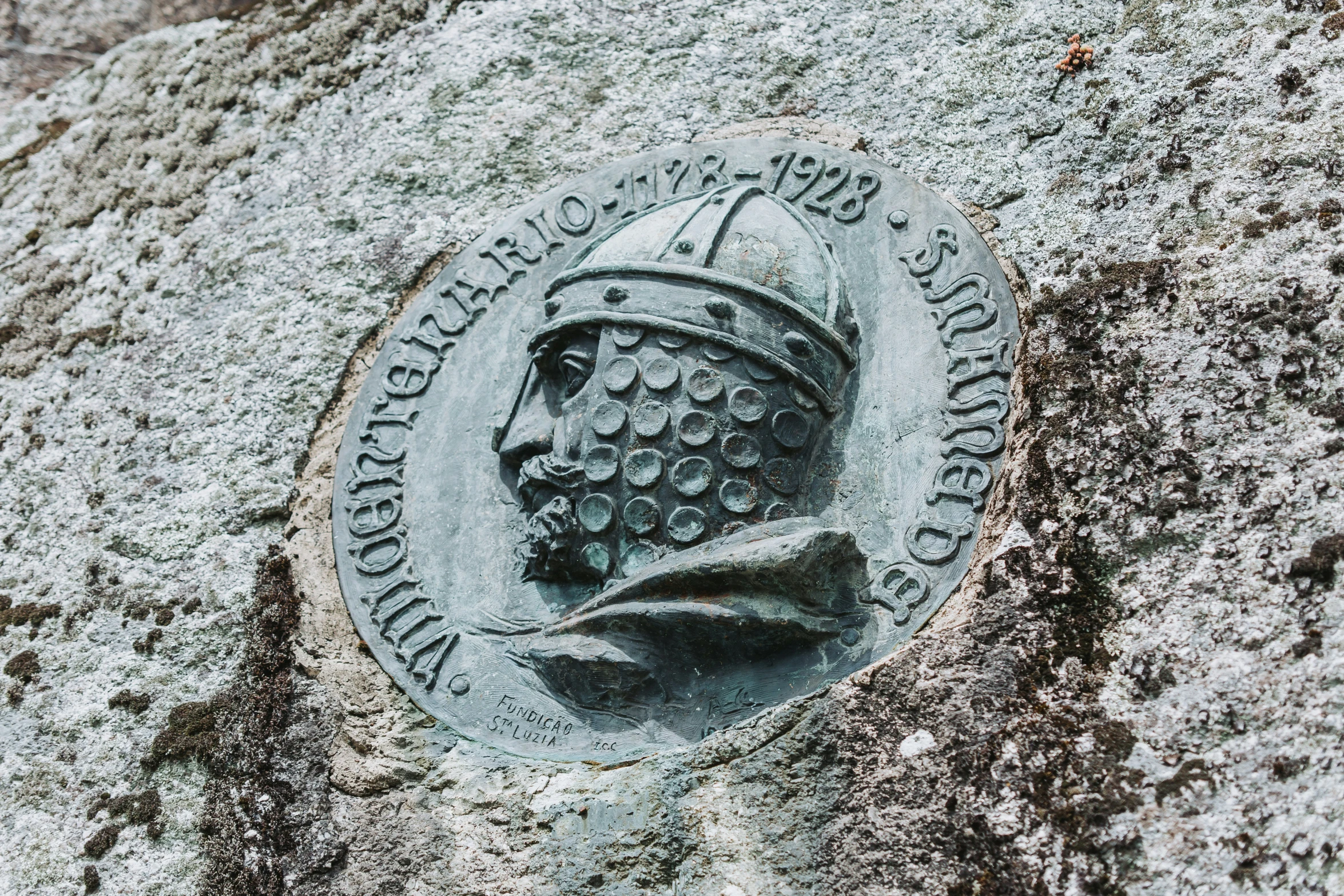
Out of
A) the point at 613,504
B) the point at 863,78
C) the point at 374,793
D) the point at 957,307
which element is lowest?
the point at 374,793

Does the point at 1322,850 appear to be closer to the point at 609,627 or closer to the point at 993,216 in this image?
the point at 609,627

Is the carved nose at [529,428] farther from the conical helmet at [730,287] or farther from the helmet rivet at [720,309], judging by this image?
the helmet rivet at [720,309]

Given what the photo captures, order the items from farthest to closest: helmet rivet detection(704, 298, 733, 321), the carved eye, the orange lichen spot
Result: the orange lichen spot → the carved eye → helmet rivet detection(704, 298, 733, 321)

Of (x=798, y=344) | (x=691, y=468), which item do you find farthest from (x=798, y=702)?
(x=798, y=344)

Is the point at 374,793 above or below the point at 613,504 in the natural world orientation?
below

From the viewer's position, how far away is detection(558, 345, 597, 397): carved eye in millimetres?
3242

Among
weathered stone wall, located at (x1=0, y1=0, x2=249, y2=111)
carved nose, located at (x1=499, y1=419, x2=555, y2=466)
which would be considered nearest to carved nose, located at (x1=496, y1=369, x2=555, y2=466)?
carved nose, located at (x1=499, y1=419, x2=555, y2=466)

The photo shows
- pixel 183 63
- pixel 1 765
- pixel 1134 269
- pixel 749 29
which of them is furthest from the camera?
pixel 183 63

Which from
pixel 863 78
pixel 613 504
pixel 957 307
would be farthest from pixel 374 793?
pixel 863 78

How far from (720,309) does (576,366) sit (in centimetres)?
46

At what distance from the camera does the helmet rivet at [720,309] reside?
306 centimetres

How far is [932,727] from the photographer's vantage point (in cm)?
252

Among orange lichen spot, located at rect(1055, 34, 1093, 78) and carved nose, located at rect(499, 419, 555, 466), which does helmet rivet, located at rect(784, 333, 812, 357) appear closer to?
carved nose, located at rect(499, 419, 555, 466)

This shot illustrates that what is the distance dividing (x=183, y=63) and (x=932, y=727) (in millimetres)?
4175
